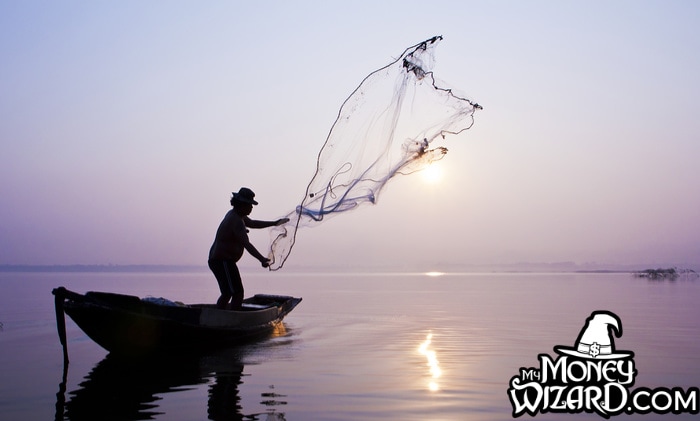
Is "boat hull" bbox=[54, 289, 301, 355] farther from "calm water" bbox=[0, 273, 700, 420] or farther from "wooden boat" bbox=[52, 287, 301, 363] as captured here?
"calm water" bbox=[0, 273, 700, 420]

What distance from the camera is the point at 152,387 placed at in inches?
420

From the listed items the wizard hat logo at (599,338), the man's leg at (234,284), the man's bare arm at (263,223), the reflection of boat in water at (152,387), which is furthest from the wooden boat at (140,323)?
the wizard hat logo at (599,338)

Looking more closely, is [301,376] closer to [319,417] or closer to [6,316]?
[319,417]

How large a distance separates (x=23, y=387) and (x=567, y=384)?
7.83 m

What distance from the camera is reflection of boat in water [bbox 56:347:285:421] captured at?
29.4 feet

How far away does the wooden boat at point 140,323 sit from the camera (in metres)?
12.6

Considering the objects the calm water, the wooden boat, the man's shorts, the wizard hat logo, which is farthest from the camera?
the man's shorts

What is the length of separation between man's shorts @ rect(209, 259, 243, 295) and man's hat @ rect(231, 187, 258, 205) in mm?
1280

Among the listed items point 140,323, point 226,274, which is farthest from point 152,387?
point 226,274

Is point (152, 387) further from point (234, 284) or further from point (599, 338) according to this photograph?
point (599, 338)

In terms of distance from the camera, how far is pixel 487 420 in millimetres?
8500


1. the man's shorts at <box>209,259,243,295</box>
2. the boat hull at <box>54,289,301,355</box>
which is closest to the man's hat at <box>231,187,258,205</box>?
the man's shorts at <box>209,259,243,295</box>

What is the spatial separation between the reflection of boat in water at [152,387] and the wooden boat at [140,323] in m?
0.30

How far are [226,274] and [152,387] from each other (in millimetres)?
4616
